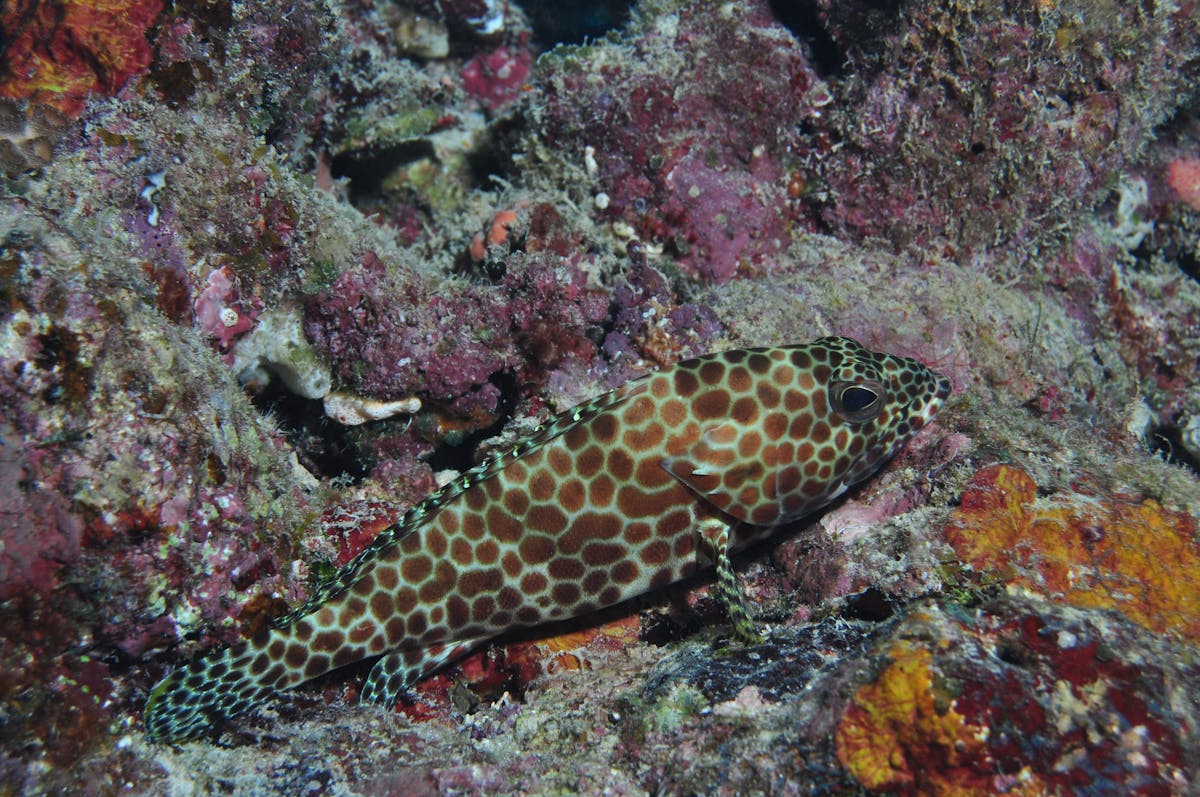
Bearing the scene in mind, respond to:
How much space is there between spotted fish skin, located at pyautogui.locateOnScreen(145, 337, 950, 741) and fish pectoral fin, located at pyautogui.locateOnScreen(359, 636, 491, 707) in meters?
0.01

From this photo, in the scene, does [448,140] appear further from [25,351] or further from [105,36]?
[25,351]

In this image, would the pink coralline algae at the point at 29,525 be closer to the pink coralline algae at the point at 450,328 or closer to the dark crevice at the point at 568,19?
the pink coralline algae at the point at 450,328

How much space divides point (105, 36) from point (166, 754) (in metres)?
5.22

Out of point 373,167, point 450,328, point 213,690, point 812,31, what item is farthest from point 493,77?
point 213,690

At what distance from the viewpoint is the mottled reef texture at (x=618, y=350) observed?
316cm

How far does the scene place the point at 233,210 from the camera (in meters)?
5.22

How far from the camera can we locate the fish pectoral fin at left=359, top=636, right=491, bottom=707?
14.3 feet

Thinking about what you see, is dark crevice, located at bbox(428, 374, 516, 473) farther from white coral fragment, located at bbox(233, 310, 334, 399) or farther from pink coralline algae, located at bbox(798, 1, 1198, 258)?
pink coralline algae, located at bbox(798, 1, 1198, 258)

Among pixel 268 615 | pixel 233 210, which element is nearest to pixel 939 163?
A: pixel 233 210

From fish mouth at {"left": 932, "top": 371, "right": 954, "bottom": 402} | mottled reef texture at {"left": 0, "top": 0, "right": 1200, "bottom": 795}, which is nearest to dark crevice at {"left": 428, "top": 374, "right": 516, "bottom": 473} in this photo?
mottled reef texture at {"left": 0, "top": 0, "right": 1200, "bottom": 795}

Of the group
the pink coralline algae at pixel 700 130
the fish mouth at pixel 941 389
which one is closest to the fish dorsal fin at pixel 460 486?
the fish mouth at pixel 941 389

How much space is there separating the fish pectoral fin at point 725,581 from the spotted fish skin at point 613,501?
15 millimetres

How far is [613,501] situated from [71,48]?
5.41 m

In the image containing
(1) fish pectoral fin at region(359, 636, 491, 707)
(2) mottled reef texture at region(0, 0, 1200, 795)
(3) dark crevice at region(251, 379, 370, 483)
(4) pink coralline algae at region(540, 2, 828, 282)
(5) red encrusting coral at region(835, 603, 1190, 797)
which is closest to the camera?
(5) red encrusting coral at region(835, 603, 1190, 797)
